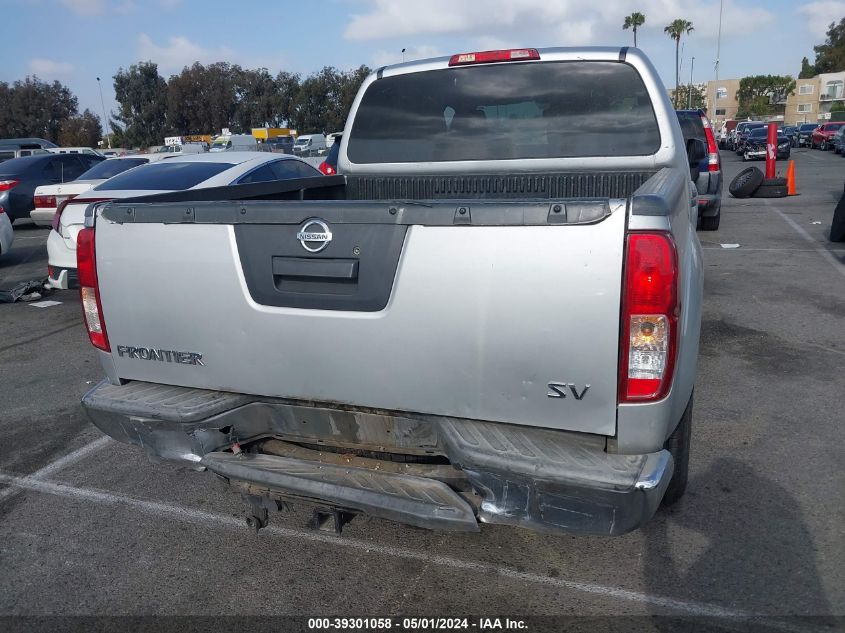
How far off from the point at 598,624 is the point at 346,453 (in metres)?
1.23

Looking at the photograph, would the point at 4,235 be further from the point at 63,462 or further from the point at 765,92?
the point at 765,92

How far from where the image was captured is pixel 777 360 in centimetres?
597

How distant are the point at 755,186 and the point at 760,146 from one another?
782 inches

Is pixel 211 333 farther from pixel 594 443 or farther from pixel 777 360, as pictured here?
pixel 777 360

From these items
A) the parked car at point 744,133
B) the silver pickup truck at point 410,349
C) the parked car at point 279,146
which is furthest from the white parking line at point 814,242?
the parked car at point 279,146

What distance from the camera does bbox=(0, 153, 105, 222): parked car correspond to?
1534cm

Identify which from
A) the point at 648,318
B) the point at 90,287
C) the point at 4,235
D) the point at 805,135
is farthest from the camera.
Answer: the point at 805,135

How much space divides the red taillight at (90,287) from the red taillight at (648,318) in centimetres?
222

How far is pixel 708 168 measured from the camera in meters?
12.0

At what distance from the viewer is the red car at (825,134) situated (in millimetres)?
42441

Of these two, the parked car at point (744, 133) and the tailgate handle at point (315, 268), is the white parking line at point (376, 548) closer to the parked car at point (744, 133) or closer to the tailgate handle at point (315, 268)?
the tailgate handle at point (315, 268)

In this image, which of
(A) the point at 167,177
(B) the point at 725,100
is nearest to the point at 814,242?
(A) the point at 167,177

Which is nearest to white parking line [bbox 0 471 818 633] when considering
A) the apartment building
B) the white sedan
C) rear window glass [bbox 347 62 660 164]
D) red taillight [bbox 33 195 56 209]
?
rear window glass [bbox 347 62 660 164]

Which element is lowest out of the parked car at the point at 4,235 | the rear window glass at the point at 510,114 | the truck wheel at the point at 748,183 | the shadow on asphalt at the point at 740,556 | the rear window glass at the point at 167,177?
the truck wheel at the point at 748,183
